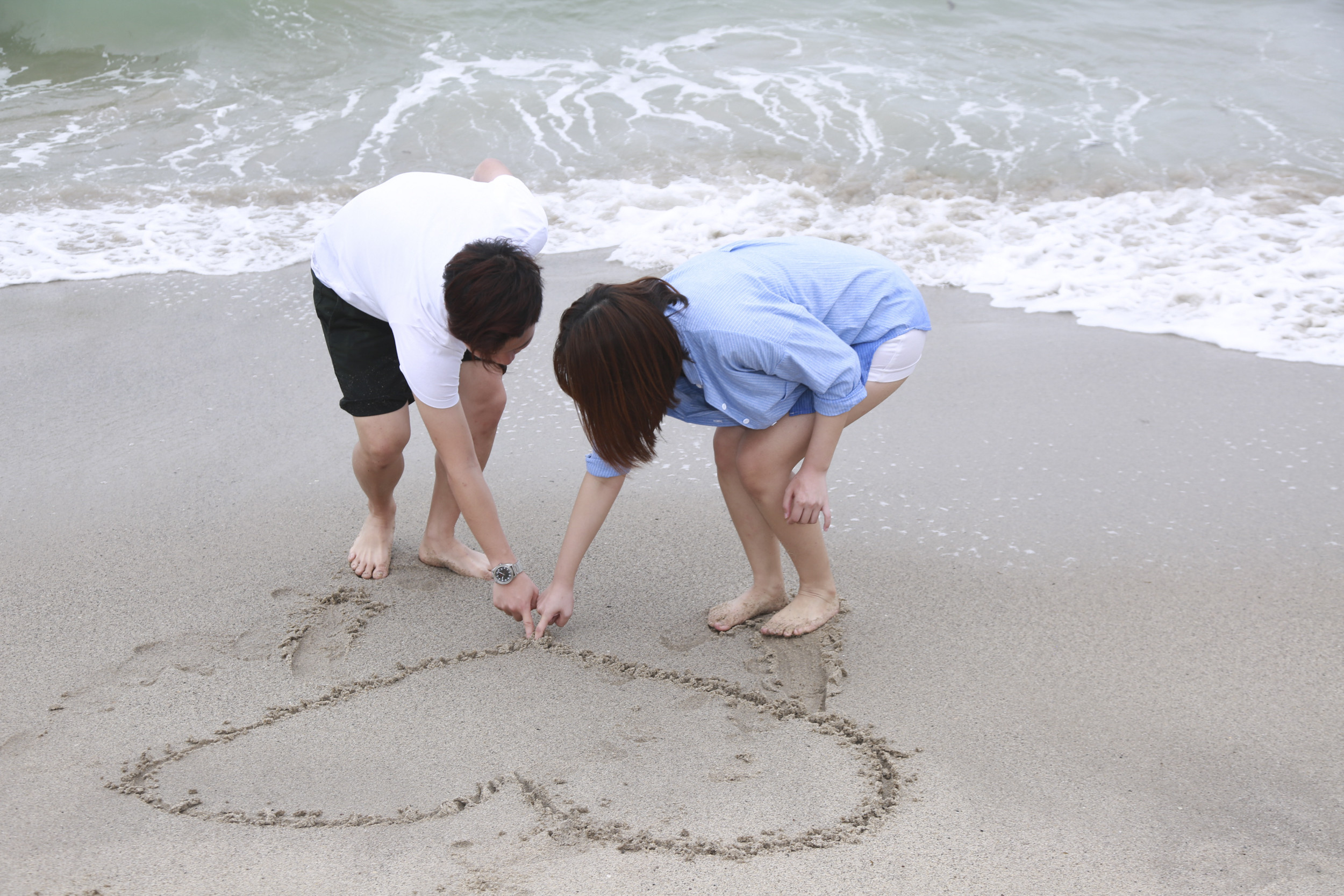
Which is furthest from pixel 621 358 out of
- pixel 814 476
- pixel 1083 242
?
pixel 1083 242

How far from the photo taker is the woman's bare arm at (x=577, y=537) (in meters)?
2.04

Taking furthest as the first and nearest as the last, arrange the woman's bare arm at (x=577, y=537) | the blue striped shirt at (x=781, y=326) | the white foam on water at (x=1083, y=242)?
the white foam on water at (x=1083, y=242)
the woman's bare arm at (x=577, y=537)
the blue striped shirt at (x=781, y=326)

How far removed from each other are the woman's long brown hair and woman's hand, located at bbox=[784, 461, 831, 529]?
0.35 meters

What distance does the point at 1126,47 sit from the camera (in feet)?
24.7

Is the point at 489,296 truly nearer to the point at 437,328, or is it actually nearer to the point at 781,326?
the point at 437,328

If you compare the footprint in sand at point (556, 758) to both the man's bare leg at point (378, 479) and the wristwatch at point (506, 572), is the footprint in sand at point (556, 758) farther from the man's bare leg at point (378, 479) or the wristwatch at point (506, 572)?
the man's bare leg at point (378, 479)

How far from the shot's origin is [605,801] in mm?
1698

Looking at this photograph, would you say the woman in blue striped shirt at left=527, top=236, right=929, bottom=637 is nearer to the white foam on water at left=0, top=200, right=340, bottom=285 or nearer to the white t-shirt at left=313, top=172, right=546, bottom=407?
the white t-shirt at left=313, top=172, right=546, bottom=407

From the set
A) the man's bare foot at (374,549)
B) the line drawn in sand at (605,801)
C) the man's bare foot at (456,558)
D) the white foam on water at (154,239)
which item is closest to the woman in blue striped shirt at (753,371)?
the line drawn in sand at (605,801)

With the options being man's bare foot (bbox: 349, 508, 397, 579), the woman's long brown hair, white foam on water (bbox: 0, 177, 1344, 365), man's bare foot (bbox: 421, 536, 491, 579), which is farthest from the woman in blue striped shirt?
white foam on water (bbox: 0, 177, 1344, 365)

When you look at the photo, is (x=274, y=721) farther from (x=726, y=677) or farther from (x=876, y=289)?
(x=876, y=289)

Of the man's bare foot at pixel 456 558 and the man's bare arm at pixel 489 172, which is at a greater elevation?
the man's bare arm at pixel 489 172

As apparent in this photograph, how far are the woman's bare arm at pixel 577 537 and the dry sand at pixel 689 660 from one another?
5.6 inches

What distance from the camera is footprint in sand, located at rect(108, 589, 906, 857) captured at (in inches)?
65.2
